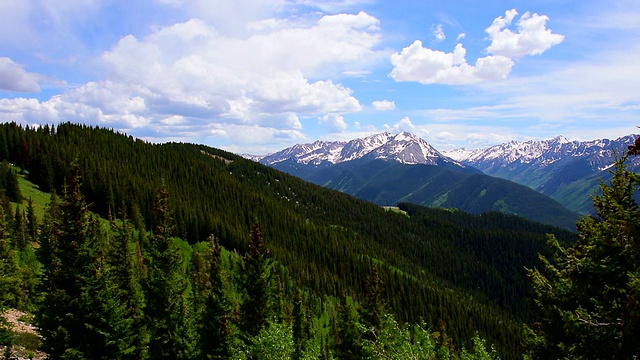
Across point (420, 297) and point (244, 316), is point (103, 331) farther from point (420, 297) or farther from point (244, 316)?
point (420, 297)

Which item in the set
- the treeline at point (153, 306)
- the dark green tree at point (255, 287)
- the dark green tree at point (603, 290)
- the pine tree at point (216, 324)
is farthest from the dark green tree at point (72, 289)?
the dark green tree at point (603, 290)

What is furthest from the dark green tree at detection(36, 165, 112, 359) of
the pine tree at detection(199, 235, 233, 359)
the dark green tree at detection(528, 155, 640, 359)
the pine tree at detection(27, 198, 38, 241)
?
the pine tree at detection(27, 198, 38, 241)

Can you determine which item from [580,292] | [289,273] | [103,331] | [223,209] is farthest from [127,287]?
[223,209]

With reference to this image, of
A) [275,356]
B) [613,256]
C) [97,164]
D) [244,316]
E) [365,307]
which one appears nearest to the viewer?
[613,256]

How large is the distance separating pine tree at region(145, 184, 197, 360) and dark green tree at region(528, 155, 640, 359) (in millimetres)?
27505

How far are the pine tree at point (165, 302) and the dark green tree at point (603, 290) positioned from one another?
1083 inches

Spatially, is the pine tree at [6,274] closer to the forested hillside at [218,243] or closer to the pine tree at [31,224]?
the forested hillside at [218,243]

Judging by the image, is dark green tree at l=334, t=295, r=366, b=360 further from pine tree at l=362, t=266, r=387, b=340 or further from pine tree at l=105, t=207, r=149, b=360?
pine tree at l=105, t=207, r=149, b=360

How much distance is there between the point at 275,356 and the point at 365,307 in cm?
3103

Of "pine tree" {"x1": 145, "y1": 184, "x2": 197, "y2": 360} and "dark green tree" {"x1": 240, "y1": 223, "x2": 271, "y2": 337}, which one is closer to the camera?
"pine tree" {"x1": 145, "y1": 184, "x2": 197, "y2": 360}

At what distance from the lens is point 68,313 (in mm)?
25703

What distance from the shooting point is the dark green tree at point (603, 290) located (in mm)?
11438

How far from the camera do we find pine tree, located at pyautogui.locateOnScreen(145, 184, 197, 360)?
31.9 metres

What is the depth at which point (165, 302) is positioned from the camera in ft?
105
